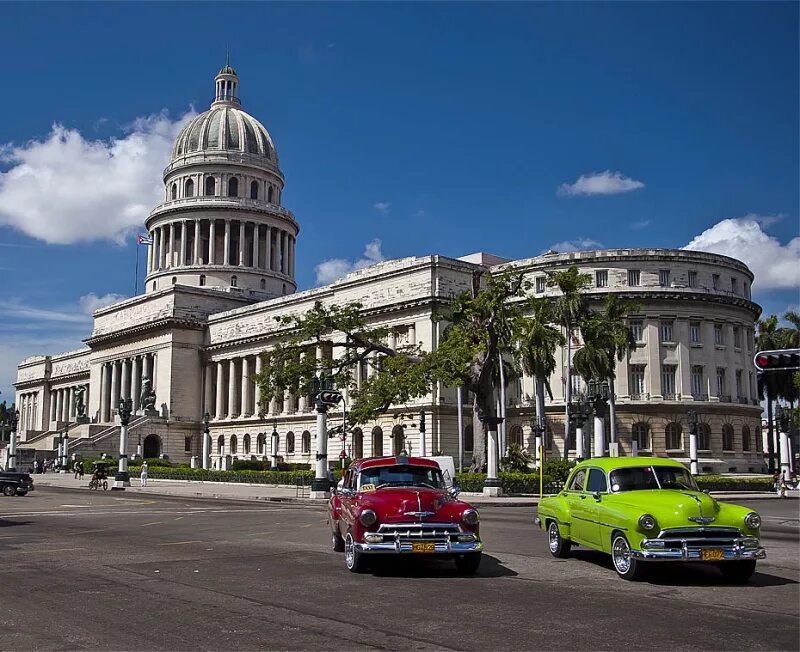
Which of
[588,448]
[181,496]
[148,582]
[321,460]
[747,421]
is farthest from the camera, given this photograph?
[747,421]

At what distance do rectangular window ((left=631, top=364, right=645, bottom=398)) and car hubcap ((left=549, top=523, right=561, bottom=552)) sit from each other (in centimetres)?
5527

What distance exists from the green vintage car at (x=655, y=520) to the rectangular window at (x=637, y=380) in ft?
186

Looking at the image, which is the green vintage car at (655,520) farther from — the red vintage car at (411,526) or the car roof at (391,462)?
the car roof at (391,462)

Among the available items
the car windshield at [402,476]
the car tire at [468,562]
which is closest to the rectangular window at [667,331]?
the car windshield at [402,476]

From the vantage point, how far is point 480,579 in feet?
46.6

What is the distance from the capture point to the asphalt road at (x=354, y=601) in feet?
31.7

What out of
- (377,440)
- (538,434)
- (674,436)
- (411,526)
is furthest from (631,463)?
(377,440)

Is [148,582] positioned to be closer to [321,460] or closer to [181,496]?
[321,460]

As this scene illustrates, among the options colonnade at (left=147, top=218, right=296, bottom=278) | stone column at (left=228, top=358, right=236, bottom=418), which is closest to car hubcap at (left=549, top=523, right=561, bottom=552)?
stone column at (left=228, top=358, right=236, bottom=418)

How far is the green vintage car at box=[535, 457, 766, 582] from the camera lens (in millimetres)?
13258

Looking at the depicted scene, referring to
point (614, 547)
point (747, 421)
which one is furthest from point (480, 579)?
point (747, 421)

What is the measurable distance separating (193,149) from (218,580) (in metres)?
108

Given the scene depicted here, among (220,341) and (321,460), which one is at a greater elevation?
(220,341)

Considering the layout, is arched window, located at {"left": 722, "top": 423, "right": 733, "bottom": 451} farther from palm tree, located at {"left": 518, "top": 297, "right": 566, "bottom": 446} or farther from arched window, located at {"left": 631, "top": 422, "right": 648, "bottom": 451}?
palm tree, located at {"left": 518, "top": 297, "right": 566, "bottom": 446}
